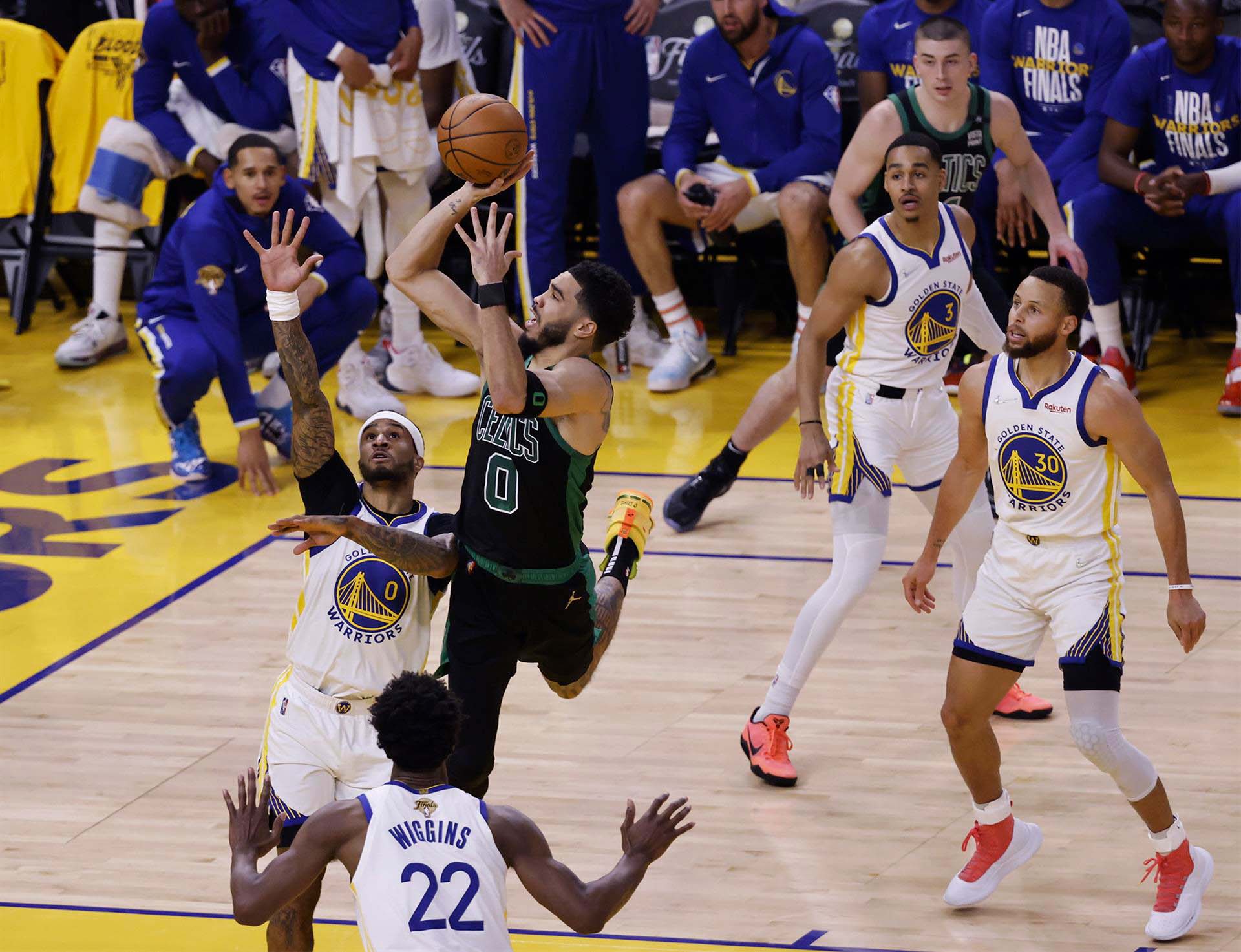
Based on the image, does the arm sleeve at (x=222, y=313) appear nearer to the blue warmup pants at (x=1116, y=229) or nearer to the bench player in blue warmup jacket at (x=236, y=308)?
the bench player in blue warmup jacket at (x=236, y=308)

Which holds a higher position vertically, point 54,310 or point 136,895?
point 136,895

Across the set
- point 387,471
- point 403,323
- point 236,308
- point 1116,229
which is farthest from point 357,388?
point 387,471

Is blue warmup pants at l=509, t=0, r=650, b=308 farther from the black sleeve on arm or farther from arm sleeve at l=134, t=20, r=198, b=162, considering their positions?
the black sleeve on arm

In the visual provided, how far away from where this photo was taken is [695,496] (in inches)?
297

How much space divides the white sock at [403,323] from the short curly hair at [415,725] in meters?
6.21

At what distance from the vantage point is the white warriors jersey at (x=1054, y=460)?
4.37 meters

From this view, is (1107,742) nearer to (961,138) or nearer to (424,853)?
(424,853)

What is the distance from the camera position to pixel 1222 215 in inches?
349

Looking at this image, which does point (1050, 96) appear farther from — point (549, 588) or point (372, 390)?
point (549, 588)

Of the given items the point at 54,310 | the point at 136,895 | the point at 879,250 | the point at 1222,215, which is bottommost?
the point at 54,310

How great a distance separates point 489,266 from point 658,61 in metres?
6.90

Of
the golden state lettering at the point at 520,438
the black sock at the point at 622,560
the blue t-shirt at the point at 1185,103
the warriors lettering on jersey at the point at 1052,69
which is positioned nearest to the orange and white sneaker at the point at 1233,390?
the blue t-shirt at the point at 1185,103

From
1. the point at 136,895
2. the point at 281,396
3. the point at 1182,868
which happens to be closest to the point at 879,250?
the point at 1182,868

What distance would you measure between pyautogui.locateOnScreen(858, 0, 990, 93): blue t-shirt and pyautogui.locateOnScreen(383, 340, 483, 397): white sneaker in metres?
2.75
